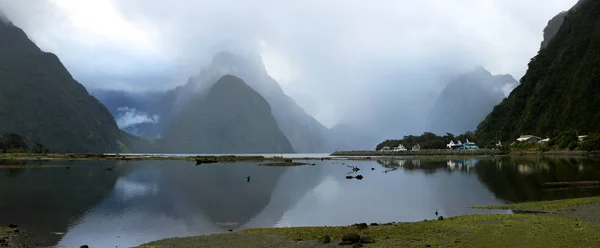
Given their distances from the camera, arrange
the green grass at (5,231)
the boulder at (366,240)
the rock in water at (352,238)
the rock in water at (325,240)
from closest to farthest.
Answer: the boulder at (366,240), the rock in water at (352,238), the rock in water at (325,240), the green grass at (5,231)

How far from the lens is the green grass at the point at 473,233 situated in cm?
2433

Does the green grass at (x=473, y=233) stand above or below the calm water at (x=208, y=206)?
above

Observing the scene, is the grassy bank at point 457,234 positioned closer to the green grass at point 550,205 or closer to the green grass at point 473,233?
the green grass at point 473,233

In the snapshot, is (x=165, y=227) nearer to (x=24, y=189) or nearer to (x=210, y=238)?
(x=210, y=238)

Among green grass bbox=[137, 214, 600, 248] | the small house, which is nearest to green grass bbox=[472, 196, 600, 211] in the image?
green grass bbox=[137, 214, 600, 248]

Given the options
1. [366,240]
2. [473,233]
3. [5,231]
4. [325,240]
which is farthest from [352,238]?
[5,231]

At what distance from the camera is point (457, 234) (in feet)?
91.7

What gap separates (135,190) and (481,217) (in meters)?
57.7

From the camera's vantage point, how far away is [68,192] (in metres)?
66.6

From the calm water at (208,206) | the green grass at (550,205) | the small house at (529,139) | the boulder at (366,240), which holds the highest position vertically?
the small house at (529,139)

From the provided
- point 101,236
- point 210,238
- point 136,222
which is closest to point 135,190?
point 136,222

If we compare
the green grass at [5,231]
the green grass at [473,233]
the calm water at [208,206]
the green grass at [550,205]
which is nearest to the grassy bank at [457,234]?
the green grass at [473,233]

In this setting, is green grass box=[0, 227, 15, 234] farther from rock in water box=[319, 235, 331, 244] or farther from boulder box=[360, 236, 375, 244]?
boulder box=[360, 236, 375, 244]

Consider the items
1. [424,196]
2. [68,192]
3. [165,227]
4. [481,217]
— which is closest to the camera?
[481,217]
